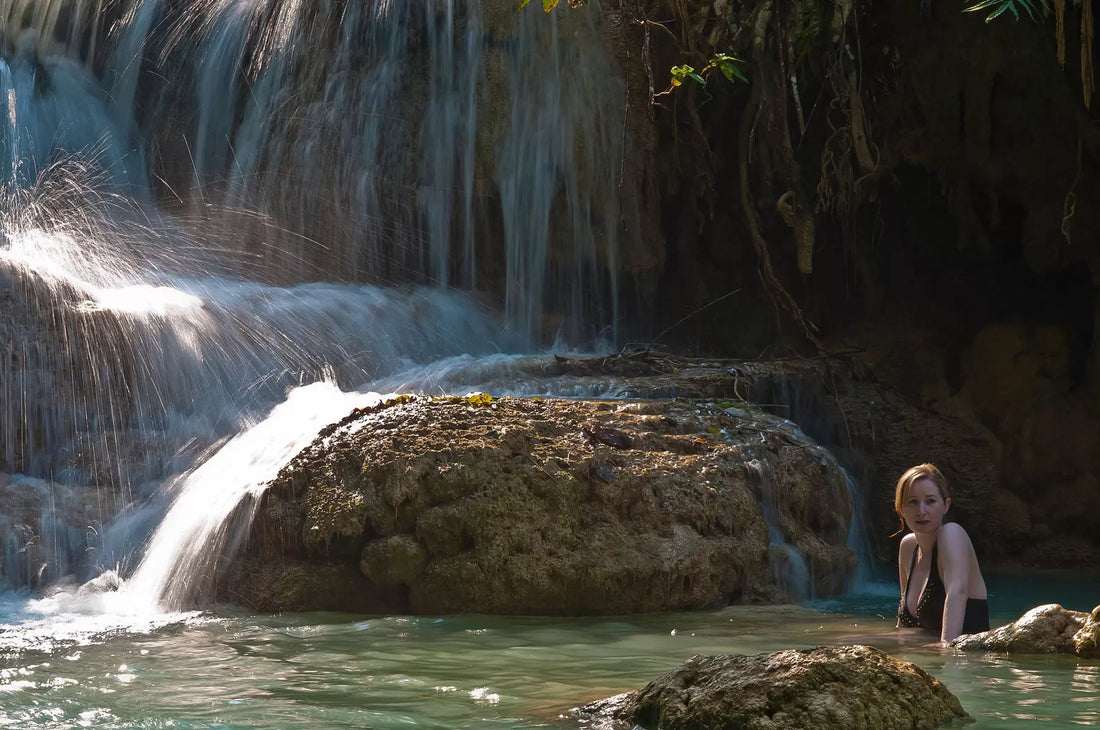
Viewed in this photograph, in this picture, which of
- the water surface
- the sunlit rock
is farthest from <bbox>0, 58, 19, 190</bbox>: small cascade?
the sunlit rock

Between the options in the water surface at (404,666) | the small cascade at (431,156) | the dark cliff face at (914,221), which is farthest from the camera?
the small cascade at (431,156)

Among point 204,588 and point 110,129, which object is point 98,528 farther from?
point 110,129

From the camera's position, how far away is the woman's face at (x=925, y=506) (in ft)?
18.1

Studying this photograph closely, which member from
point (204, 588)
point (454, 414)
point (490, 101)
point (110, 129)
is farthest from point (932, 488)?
point (110, 129)

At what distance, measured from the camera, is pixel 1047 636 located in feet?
16.4


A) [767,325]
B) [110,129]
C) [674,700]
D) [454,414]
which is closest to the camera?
[674,700]

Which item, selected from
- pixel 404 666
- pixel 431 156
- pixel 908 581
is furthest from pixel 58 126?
pixel 908 581

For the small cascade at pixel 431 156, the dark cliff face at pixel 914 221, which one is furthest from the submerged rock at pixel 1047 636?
the small cascade at pixel 431 156

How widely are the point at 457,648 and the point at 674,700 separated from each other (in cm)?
192

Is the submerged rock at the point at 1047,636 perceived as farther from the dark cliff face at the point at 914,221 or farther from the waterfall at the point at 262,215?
the dark cliff face at the point at 914,221

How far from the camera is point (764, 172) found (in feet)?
35.8

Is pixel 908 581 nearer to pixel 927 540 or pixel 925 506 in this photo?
pixel 927 540

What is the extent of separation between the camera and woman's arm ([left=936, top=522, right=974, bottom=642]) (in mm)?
5289

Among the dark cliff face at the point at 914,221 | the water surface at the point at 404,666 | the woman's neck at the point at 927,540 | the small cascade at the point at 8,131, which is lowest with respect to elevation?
the water surface at the point at 404,666
